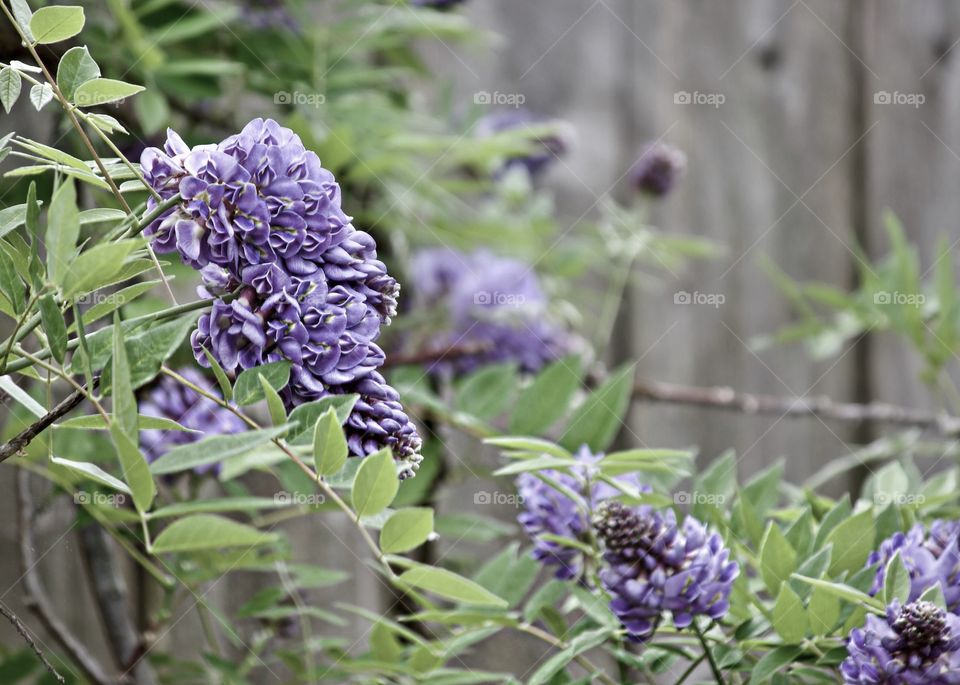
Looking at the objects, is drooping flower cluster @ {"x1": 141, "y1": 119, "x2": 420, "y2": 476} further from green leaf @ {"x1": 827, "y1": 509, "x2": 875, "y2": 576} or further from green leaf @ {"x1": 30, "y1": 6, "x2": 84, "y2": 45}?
green leaf @ {"x1": 827, "y1": 509, "x2": 875, "y2": 576}

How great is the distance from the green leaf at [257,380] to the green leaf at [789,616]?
338 millimetres

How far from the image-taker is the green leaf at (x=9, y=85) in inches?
20.6

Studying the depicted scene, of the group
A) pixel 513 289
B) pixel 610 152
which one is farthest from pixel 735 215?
pixel 513 289

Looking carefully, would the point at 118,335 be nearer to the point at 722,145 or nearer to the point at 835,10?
the point at 722,145

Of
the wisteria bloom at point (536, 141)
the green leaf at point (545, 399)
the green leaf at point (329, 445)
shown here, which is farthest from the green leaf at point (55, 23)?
the wisteria bloom at point (536, 141)

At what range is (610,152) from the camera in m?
1.83

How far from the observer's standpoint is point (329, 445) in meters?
0.50

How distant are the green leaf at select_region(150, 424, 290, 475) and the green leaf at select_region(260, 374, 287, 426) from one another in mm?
18

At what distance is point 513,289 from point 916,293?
1.68ft

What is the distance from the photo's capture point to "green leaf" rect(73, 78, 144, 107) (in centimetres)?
53

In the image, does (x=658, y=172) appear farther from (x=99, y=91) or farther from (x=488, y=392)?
(x=99, y=91)

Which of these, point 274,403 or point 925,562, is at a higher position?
point 274,403

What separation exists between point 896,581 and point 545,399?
0.37 meters

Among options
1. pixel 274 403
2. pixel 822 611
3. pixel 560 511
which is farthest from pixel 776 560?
pixel 274 403
